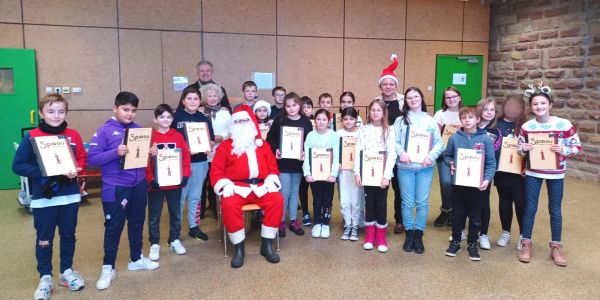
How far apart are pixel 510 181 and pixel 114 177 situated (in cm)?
320

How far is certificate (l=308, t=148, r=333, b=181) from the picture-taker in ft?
13.0

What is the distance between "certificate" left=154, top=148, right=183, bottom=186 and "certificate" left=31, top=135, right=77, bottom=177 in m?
0.66

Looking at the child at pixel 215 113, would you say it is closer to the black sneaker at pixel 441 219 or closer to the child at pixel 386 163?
the child at pixel 386 163

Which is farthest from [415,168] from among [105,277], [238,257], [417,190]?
[105,277]

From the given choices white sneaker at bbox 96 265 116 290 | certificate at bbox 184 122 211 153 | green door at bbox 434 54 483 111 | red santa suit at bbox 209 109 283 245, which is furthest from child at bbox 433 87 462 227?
green door at bbox 434 54 483 111

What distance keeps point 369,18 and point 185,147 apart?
5082mm

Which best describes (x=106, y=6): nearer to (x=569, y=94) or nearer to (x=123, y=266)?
(x=123, y=266)

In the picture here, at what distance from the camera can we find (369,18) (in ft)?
24.8

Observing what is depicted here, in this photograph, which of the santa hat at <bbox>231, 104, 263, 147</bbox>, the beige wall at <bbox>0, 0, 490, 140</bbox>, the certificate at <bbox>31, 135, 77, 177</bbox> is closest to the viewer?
the certificate at <bbox>31, 135, 77, 177</bbox>

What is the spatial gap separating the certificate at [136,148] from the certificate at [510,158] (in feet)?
9.35

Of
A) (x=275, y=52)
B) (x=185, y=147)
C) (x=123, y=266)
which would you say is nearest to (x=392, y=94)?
(x=185, y=147)

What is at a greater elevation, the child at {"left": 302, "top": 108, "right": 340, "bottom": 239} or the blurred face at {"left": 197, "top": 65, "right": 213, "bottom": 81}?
the blurred face at {"left": 197, "top": 65, "right": 213, "bottom": 81}

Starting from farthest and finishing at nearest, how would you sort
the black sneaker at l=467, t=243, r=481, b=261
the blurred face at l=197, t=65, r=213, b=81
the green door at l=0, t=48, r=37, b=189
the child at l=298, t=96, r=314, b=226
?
the green door at l=0, t=48, r=37, b=189, the blurred face at l=197, t=65, r=213, b=81, the child at l=298, t=96, r=314, b=226, the black sneaker at l=467, t=243, r=481, b=261

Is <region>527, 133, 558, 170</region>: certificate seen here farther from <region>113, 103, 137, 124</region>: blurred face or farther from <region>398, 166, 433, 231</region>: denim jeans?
<region>113, 103, 137, 124</region>: blurred face
